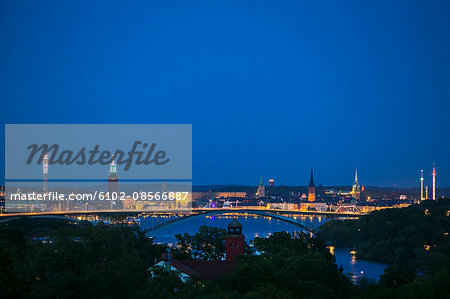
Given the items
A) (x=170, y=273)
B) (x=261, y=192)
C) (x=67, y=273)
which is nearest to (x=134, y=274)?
(x=170, y=273)

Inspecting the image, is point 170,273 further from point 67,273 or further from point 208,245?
point 208,245

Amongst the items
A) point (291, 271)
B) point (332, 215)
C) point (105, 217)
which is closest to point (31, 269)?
point (291, 271)

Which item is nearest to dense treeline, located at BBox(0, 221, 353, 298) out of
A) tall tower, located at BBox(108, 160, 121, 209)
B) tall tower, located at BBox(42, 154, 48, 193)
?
tall tower, located at BBox(42, 154, 48, 193)

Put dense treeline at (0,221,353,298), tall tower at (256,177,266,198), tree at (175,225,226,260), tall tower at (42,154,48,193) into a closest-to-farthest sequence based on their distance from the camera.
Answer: dense treeline at (0,221,353,298)
tree at (175,225,226,260)
tall tower at (42,154,48,193)
tall tower at (256,177,266,198)

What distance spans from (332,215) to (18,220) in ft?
135

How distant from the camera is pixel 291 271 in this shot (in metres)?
20.8

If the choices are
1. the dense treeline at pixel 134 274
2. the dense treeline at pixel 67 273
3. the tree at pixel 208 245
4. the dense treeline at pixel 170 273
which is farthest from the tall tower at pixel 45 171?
the dense treeline at pixel 67 273

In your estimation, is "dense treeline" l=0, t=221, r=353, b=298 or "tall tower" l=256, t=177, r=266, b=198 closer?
"dense treeline" l=0, t=221, r=353, b=298

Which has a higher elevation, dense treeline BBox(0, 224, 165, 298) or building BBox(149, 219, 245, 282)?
dense treeline BBox(0, 224, 165, 298)

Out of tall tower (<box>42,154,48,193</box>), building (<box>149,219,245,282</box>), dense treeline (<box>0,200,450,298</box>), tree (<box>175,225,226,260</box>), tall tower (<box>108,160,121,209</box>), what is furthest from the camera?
tall tower (<box>108,160,121,209</box>)

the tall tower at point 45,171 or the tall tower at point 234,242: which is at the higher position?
the tall tower at point 45,171

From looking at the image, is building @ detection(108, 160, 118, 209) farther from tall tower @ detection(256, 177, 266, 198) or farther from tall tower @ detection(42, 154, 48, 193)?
tall tower @ detection(256, 177, 266, 198)

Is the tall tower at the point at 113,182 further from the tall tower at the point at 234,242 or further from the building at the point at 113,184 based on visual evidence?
the tall tower at the point at 234,242

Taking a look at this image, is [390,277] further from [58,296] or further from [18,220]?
[18,220]
